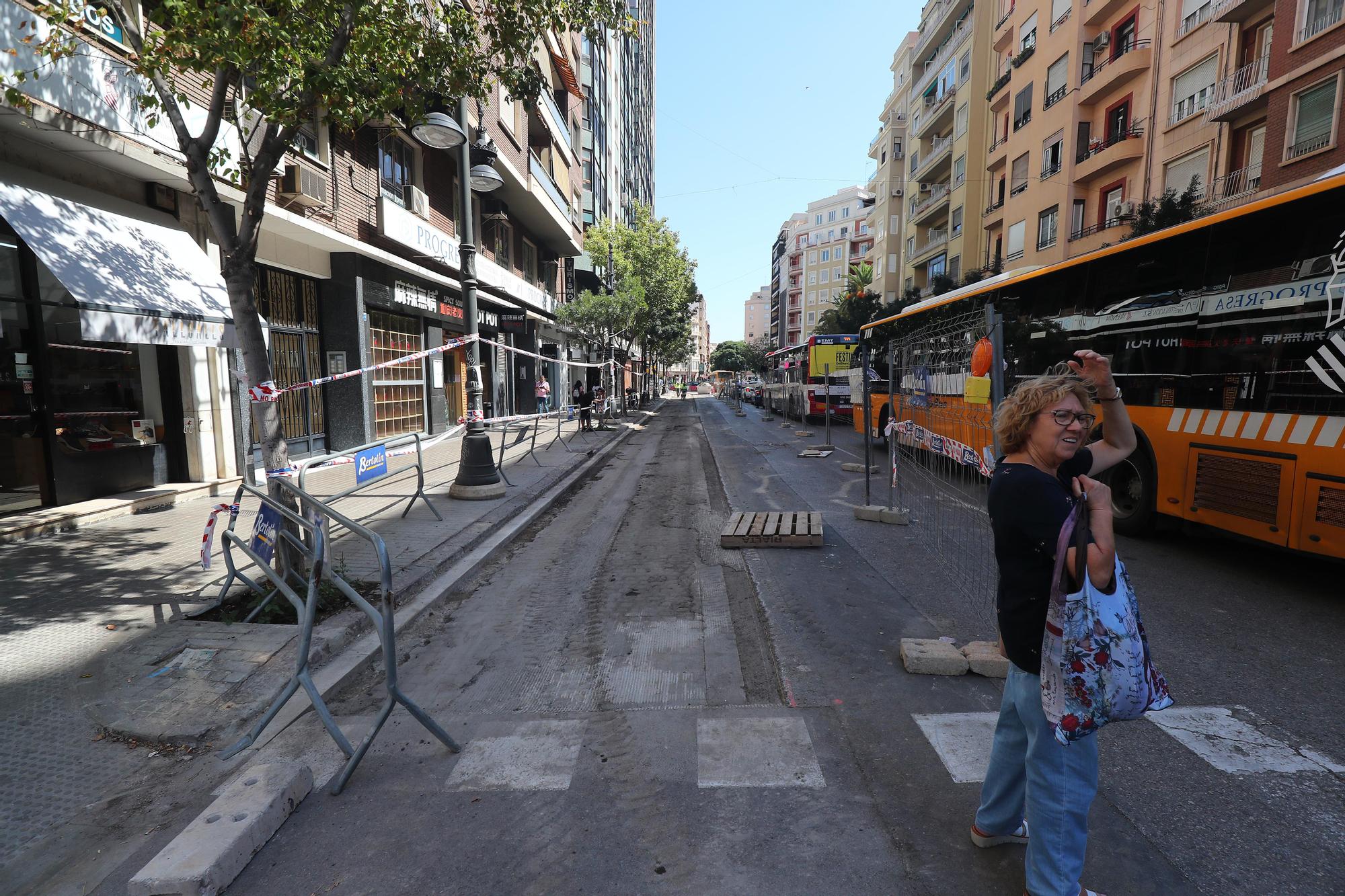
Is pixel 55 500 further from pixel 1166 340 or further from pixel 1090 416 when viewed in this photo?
pixel 1166 340

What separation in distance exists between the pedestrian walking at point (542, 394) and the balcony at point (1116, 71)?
22.7m

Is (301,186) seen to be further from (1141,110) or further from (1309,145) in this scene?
(1141,110)

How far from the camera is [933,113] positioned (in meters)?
36.8

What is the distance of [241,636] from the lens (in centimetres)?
423

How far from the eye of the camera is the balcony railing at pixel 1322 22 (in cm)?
1541

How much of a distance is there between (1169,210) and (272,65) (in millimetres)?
21343

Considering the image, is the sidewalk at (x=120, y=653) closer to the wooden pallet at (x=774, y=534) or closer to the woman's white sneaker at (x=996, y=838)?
the wooden pallet at (x=774, y=534)

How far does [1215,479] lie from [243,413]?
12.1 m

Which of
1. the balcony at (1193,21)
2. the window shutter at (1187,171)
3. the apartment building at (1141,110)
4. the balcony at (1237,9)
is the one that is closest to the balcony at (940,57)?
the apartment building at (1141,110)

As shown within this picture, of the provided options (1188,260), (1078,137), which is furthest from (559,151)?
(1188,260)

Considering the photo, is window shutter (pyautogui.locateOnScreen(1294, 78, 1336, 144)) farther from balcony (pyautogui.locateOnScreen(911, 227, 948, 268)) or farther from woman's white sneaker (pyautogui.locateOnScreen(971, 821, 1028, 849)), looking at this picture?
woman's white sneaker (pyautogui.locateOnScreen(971, 821, 1028, 849))

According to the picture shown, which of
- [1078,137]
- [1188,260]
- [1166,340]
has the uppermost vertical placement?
[1078,137]

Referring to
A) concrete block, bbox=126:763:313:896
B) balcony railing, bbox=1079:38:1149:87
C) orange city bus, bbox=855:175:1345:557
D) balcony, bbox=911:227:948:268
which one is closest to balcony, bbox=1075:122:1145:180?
balcony railing, bbox=1079:38:1149:87

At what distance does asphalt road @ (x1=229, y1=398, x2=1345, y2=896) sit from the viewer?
234cm
